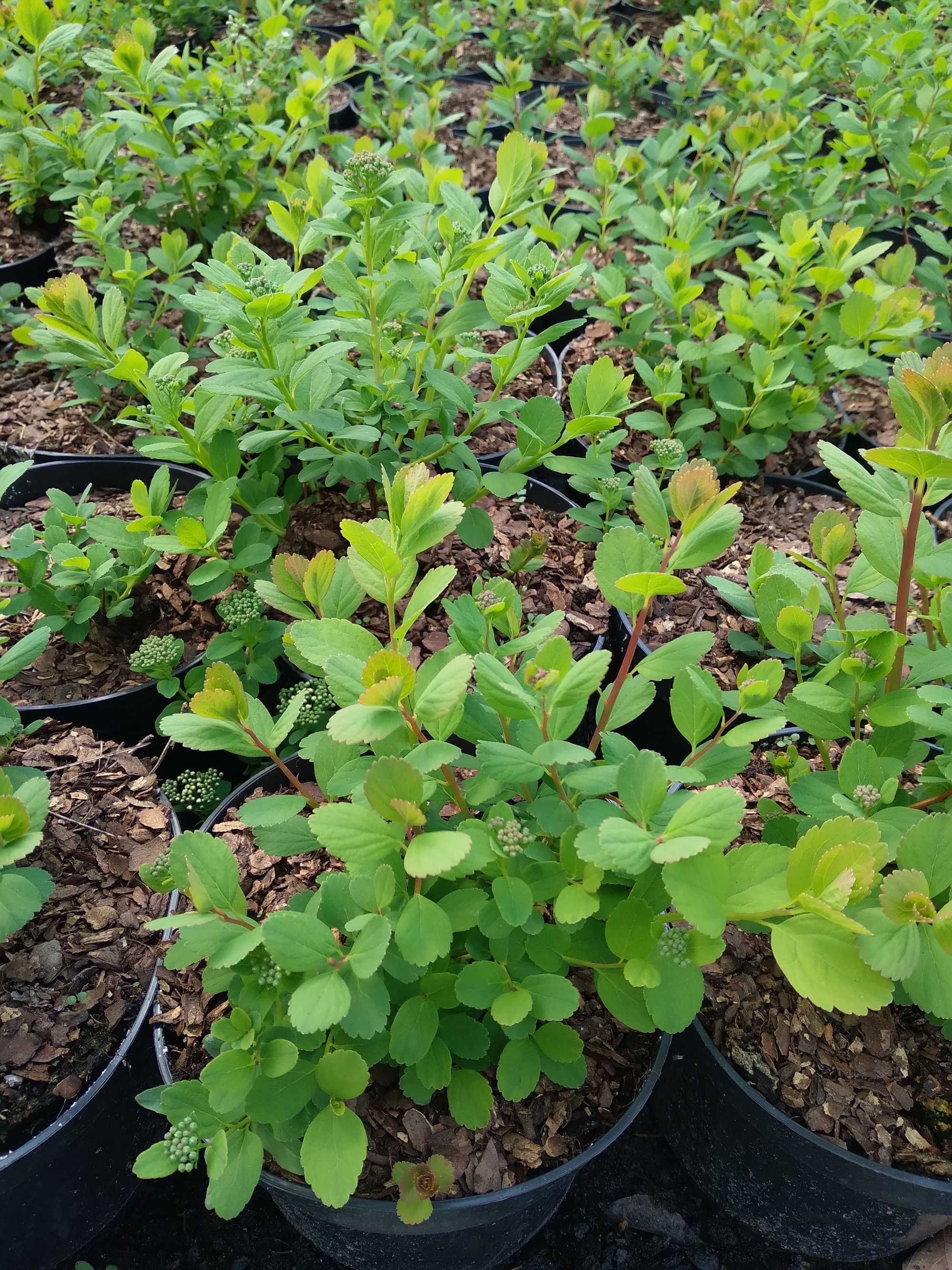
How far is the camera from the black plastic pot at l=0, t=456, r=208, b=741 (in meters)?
1.70

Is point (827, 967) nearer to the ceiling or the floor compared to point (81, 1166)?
nearer to the ceiling

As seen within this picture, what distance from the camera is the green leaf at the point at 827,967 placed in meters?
0.78


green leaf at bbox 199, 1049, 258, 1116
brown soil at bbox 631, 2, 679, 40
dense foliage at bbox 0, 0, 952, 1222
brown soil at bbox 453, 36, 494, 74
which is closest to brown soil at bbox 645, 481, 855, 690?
dense foliage at bbox 0, 0, 952, 1222

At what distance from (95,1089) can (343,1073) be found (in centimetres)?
54

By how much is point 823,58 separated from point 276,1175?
3.57m

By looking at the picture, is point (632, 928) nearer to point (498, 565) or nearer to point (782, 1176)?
point (782, 1176)

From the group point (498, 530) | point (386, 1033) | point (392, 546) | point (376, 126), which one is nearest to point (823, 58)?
point (376, 126)

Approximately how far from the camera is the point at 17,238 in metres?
2.89

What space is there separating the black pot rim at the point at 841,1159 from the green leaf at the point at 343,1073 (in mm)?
582

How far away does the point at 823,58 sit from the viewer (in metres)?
3.00

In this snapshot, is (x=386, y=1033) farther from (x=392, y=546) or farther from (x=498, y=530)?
(x=498, y=530)

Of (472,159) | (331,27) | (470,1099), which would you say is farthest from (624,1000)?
(331,27)

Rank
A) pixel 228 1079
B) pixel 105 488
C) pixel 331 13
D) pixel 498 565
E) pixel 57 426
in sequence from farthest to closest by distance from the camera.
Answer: pixel 331 13
pixel 57 426
pixel 105 488
pixel 498 565
pixel 228 1079

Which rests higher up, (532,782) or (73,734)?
(532,782)
